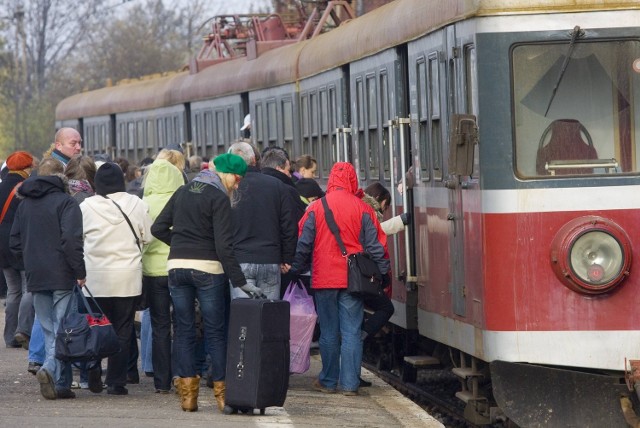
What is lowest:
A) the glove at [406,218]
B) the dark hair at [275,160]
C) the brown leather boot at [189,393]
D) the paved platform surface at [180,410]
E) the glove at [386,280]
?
the paved platform surface at [180,410]

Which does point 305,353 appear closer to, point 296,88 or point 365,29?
point 365,29

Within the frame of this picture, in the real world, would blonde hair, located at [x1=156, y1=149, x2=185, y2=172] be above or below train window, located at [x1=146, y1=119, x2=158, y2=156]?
below

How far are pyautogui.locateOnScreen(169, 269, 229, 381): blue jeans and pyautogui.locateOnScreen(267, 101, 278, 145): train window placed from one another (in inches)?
373

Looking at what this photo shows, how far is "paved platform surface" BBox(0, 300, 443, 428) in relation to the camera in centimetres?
1012

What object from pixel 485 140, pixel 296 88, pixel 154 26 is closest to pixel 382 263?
pixel 485 140

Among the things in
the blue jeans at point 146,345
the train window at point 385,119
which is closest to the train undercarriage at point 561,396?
the blue jeans at point 146,345

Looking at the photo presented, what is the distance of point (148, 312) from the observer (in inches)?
483

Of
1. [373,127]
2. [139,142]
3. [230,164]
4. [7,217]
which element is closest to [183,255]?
[230,164]

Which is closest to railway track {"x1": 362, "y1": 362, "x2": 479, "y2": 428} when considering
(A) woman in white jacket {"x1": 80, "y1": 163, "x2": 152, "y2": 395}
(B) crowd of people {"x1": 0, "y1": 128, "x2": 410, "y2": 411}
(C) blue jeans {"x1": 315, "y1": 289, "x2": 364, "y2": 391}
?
(B) crowd of people {"x1": 0, "y1": 128, "x2": 410, "y2": 411}

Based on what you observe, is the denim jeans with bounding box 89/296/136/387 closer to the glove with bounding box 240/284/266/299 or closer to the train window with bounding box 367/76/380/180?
the glove with bounding box 240/284/266/299

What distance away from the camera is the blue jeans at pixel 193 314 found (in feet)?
34.7

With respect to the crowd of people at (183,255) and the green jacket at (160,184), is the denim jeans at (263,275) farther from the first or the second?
the green jacket at (160,184)

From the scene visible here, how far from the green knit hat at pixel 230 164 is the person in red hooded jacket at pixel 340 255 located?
1091 mm

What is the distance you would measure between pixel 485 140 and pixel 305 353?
2.99m
